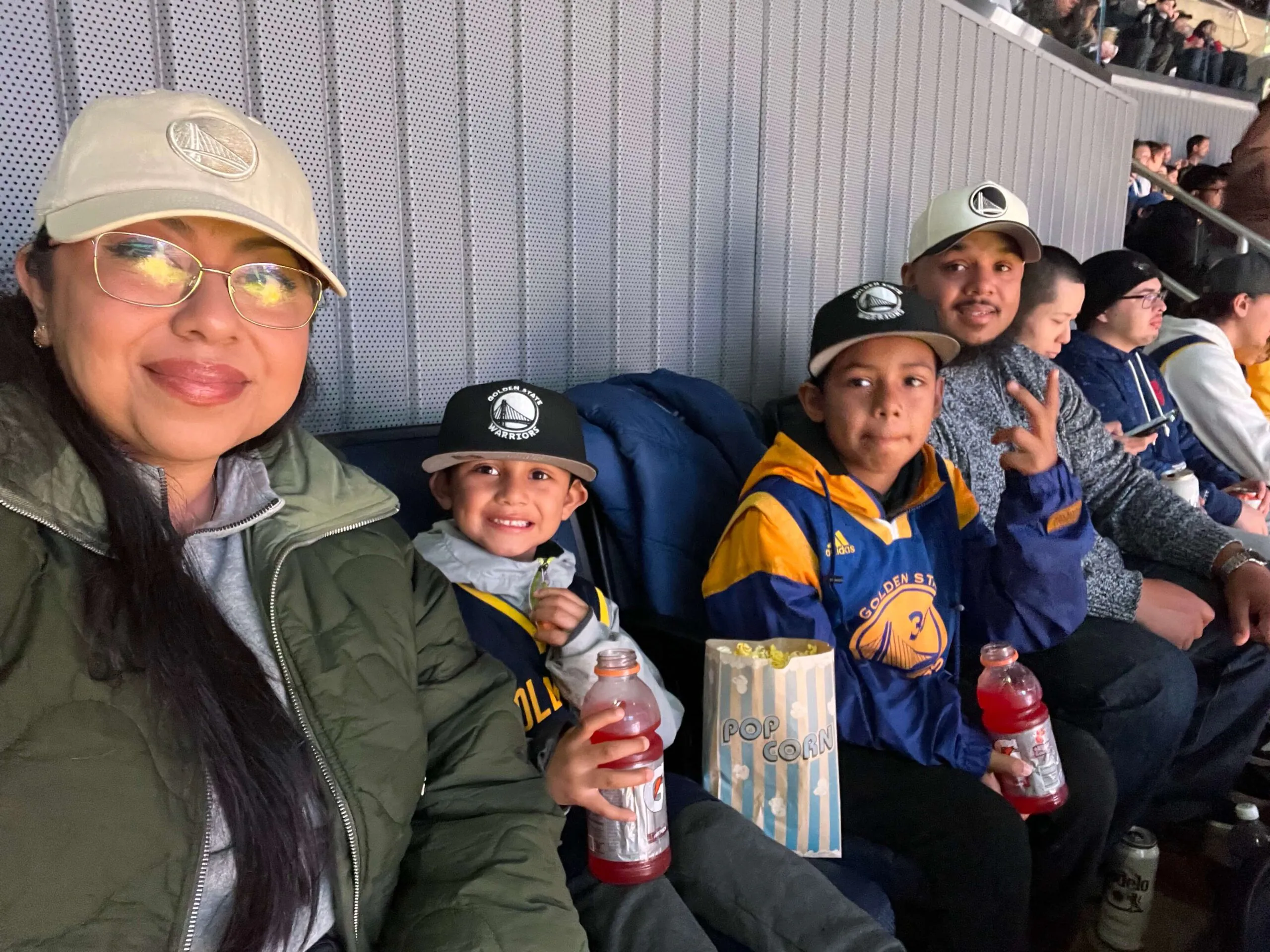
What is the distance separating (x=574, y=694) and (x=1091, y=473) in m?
1.91

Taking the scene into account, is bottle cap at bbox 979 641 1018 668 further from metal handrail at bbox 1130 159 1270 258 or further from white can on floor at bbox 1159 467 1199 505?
metal handrail at bbox 1130 159 1270 258

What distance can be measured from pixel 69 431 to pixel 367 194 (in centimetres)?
108

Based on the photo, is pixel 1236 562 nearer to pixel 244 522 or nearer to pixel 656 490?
pixel 656 490

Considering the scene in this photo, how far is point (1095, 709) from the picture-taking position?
1.90 meters

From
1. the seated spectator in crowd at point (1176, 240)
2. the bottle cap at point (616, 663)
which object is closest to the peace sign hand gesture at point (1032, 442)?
the bottle cap at point (616, 663)

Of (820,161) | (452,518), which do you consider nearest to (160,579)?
(452,518)

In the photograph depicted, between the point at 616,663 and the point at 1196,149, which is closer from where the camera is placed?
the point at 616,663

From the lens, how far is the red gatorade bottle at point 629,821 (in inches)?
45.3

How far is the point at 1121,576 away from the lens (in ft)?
7.19

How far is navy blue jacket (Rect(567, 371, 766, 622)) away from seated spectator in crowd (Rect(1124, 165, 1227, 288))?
5605 mm

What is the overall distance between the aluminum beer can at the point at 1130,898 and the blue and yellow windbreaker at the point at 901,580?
0.53 meters

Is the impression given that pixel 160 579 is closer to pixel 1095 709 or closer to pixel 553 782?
pixel 553 782

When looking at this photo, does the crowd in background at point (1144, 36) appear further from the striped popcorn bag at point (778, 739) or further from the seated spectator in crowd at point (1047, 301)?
the striped popcorn bag at point (778, 739)

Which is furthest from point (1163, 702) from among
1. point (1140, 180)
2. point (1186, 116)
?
point (1186, 116)
